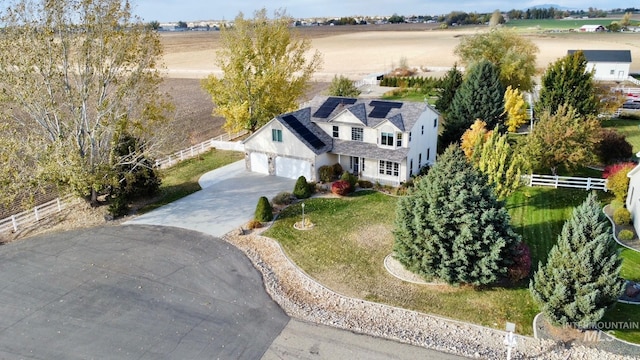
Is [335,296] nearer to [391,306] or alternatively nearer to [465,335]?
[391,306]

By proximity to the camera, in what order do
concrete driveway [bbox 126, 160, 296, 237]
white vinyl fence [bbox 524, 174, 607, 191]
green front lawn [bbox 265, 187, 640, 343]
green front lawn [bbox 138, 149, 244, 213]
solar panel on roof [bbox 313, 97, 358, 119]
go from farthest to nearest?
solar panel on roof [bbox 313, 97, 358, 119], green front lawn [bbox 138, 149, 244, 213], white vinyl fence [bbox 524, 174, 607, 191], concrete driveway [bbox 126, 160, 296, 237], green front lawn [bbox 265, 187, 640, 343]

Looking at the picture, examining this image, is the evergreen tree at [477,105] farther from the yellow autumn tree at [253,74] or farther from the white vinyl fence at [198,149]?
the white vinyl fence at [198,149]

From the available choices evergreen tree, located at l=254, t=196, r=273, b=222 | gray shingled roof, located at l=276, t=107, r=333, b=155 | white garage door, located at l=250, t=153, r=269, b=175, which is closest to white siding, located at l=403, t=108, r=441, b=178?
gray shingled roof, located at l=276, t=107, r=333, b=155

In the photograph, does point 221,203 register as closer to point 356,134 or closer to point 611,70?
point 356,134

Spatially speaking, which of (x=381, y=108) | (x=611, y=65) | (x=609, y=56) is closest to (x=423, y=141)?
(x=381, y=108)

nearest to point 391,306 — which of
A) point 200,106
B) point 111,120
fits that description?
point 111,120

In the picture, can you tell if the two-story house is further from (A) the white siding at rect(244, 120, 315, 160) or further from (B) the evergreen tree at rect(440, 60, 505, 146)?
(B) the evergreen tree at rect(440, 60, 505, 146)
